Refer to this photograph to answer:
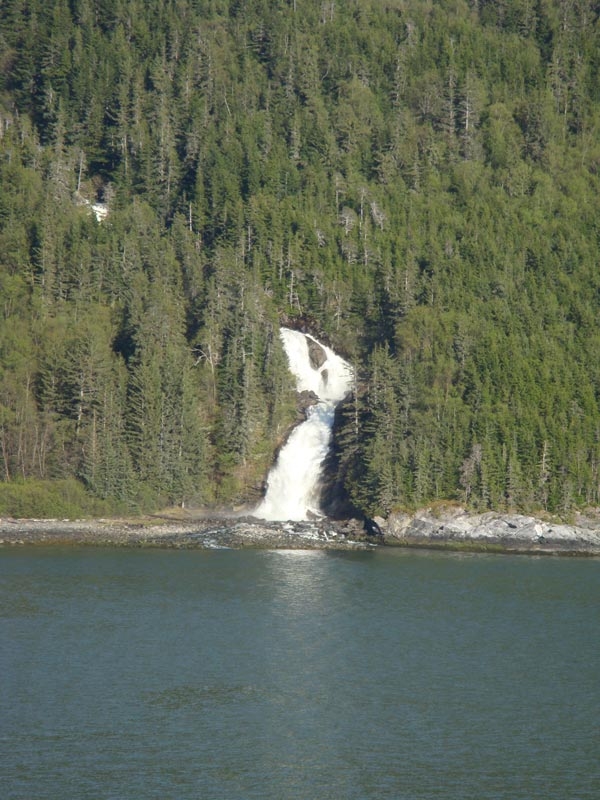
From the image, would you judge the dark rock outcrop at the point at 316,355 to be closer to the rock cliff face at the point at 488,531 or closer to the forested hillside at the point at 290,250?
the forested hillside at the point at 290,250

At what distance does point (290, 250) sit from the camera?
140375 millimetres

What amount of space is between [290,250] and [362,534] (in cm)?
5089

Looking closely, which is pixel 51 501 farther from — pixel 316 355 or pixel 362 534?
pixel 316 355

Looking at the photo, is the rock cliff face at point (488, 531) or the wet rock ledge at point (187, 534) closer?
the wet rock ledge at point (187, 534)

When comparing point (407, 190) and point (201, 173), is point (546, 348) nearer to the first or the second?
point (407, 190)

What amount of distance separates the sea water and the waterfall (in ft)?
83.3

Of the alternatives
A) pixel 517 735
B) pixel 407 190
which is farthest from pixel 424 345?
pixel 517 735

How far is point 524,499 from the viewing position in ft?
336

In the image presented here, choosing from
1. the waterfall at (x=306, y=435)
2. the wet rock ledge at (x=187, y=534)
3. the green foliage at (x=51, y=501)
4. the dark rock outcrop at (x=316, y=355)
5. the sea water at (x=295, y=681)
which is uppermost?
the dark rock outcrop at (x=316, y=355)

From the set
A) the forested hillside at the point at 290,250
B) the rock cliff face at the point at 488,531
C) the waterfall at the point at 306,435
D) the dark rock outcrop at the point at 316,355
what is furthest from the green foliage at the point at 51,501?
the dark rock outcrop at the point at 316,355

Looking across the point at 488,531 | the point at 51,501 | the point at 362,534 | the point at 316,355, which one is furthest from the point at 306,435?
the point at 51,501

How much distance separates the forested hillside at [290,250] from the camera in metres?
108

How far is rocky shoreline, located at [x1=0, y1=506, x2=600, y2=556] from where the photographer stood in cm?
9688

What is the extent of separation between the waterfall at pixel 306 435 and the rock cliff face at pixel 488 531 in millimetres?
12280
